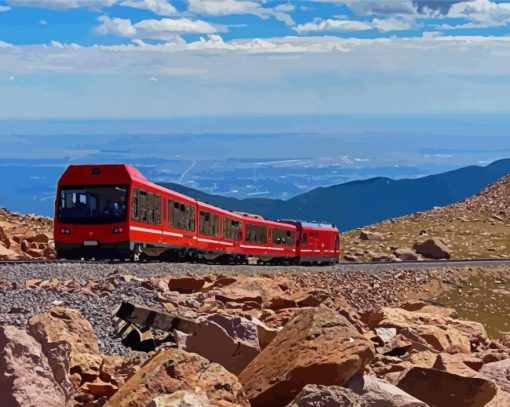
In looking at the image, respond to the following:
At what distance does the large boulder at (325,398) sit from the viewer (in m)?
9.64

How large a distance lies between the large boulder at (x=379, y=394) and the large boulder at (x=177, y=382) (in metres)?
1.39

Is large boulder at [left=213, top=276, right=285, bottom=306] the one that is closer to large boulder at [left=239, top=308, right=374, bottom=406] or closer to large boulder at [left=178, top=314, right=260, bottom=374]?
large boulder at [left=178, top=314, right=260, bottom=374]

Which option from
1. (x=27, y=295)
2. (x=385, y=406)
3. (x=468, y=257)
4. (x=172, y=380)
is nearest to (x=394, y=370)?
(x=385, y=406)

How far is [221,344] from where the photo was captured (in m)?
13.8

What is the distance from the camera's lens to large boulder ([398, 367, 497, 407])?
40.7ft

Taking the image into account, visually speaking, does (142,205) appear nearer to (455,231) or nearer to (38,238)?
(38,238)

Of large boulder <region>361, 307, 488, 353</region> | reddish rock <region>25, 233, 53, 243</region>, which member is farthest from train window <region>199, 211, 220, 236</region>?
large boulder <region>361, 307, 488, 353</region>

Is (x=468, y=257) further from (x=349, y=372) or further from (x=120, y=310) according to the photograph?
(x=349, y=372)

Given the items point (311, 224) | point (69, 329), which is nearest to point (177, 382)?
point (69, 329)

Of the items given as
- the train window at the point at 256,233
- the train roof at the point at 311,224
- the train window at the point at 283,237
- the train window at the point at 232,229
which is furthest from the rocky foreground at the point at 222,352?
the train roof at the point at 311,224

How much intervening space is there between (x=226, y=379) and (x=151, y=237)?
87.4 feet

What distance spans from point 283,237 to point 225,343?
1612 inches

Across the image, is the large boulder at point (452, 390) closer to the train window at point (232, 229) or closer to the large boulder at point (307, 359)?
the large boulder at point (307, 359)

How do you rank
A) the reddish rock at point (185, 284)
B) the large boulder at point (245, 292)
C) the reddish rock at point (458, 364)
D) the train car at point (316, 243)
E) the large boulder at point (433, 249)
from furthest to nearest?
the large boulder at point (433, 249)
the train car at point (316, 243)
the reddish rock at point (185, 284)
the large boulder at point (245, 292)
the reddish rock at point (458, 364)
